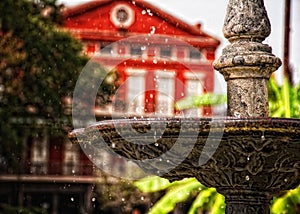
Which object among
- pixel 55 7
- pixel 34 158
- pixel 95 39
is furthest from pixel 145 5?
pixel 55 7

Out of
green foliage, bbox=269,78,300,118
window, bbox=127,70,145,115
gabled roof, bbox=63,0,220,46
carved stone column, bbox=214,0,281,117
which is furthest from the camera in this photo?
window, bbox=127,70,145,115

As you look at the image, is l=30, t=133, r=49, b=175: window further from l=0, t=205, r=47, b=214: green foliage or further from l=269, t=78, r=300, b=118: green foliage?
l=269, t=78, r=300, b=118: green foliage

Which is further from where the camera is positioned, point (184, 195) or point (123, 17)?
point (123, 17)

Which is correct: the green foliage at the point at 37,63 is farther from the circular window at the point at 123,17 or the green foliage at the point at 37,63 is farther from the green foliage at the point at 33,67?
the circular window at the point at 123,17

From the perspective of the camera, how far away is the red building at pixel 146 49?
35.4 m

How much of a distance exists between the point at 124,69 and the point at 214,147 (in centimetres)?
3200

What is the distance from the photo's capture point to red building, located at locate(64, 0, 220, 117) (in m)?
35.4

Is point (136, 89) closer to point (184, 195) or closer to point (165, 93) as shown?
point (165, 93)

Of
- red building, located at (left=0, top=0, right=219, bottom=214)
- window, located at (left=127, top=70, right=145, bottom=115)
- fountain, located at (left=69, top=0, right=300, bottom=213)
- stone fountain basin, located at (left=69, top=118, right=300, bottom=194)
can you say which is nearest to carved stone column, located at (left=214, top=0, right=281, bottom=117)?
fountain, located at (left=69, top=0, right=300, bottom=213)

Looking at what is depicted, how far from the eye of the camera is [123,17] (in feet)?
119

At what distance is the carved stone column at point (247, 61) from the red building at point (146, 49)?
29105 millimetres

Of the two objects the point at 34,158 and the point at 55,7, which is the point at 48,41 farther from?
the point at 34,158

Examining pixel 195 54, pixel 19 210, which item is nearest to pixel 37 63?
pixel 19 210

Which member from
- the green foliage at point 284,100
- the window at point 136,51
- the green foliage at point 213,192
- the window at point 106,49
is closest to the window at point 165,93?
the window at point 136,51
